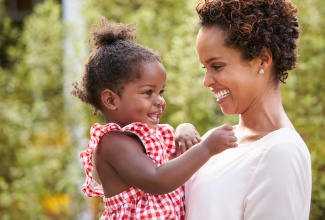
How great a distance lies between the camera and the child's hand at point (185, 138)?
3.26 metres

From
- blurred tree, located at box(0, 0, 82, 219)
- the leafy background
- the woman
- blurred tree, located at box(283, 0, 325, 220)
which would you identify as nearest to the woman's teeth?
the woman

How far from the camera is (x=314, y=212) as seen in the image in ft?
20.4

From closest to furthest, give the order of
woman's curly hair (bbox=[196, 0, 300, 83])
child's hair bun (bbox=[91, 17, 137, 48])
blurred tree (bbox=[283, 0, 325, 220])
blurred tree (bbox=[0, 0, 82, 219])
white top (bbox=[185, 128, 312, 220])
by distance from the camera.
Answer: white top (bbox=[185, 128, 312, 220]) < woman's curly hair (bbox=[196, 0, 300, 83]) < child's hair bun (bbox=[91, 17, 137, 48]) < blurred tree (bbox=[283, 0, 325, 220]) < blurred tree (bbox=[0, 0, 82, 219])

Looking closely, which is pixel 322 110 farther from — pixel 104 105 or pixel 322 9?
pixel 104 105

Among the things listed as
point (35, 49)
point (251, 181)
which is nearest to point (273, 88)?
point (251, 181)

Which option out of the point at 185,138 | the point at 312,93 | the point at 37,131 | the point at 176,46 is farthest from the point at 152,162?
the point at 37,131

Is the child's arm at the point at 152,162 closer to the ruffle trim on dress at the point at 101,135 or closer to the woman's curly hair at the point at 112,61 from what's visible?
the ruffle trim on dress at the point at 101,135

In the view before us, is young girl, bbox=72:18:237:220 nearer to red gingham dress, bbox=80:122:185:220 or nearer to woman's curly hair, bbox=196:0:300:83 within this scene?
red gingham dress, bbox=80:122:185:220

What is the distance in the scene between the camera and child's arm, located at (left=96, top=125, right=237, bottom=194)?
112 inches

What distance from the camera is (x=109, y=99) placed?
3.08m

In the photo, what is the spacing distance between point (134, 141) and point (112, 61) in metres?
0.35

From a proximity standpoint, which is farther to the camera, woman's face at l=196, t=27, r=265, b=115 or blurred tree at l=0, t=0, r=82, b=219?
blurred tree at l=0, t=0, r=82, b=219

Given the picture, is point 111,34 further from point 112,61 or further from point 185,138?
point 185,138

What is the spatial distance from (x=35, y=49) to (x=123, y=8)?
103cm
